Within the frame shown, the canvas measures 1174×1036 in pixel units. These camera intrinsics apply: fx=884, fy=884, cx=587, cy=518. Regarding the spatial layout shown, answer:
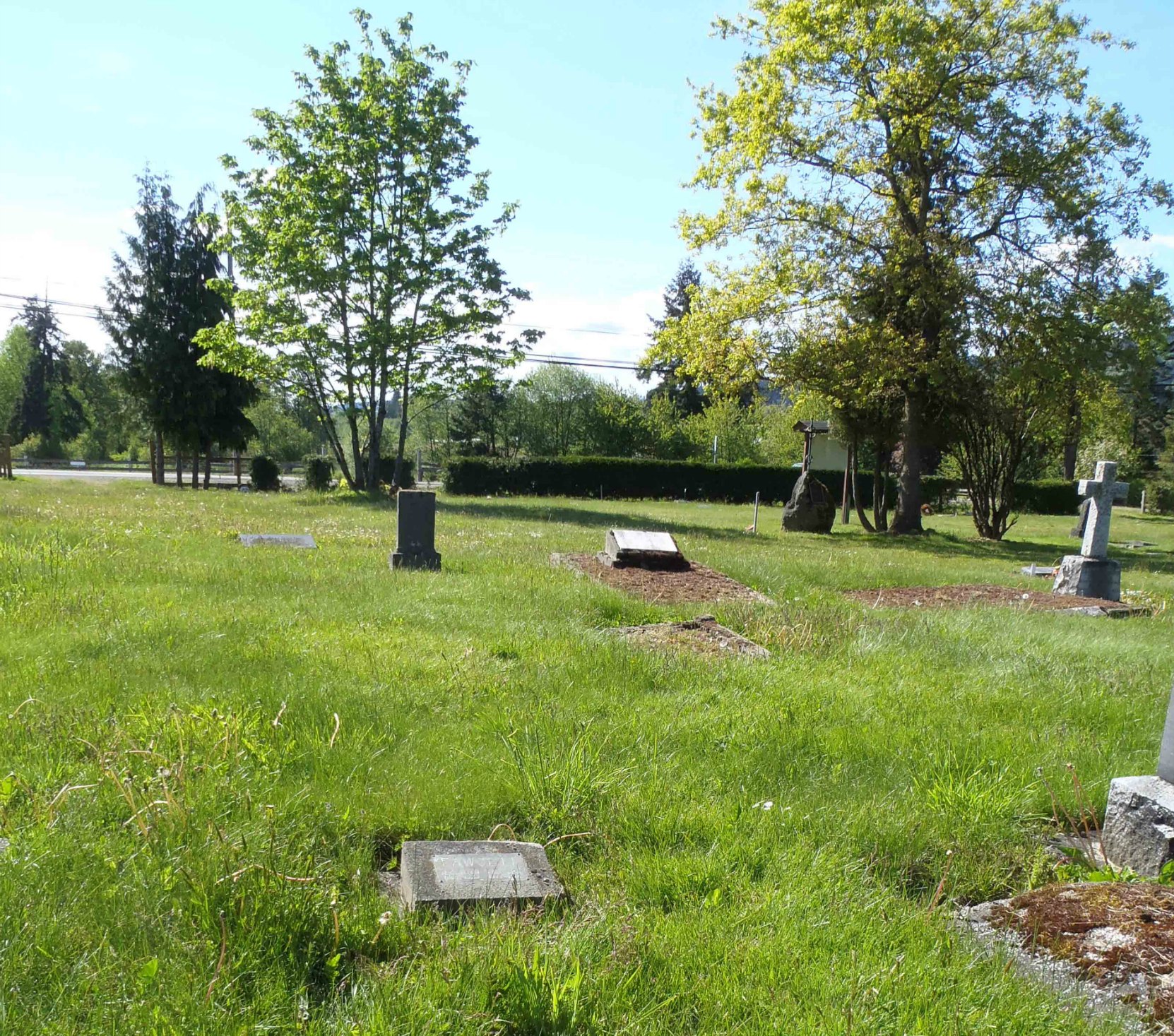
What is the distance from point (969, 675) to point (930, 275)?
15716 mm

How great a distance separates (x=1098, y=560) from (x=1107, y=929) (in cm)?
893

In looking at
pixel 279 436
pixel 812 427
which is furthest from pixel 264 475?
pixel 279 436

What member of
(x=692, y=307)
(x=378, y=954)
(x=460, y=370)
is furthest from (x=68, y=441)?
(x=378, y=954)

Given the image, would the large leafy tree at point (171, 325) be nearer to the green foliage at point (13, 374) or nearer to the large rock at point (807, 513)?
the large rock at point (807, 513)

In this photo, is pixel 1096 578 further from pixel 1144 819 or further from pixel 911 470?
pixel 911 470

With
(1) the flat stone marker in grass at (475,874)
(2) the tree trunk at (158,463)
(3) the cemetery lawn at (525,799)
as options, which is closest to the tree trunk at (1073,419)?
(3) the cemetery lawn at (525,799)

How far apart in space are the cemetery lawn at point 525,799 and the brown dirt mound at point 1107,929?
0.62 ft

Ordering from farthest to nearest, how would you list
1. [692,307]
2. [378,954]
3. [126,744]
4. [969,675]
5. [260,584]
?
[692,307] < [260,584] < [969,675] < [126,744] < [378,954]

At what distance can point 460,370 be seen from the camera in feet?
78.3

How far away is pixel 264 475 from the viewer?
31500 millimetres

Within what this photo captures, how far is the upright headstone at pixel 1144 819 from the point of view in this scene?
10.1 feet

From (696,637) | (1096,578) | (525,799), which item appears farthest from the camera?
(1096,578)

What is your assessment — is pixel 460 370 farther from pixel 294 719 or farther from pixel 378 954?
pixel 378 954

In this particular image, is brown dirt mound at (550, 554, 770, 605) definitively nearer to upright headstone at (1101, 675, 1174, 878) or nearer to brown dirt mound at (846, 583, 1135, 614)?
brown dirt mound at (846, 583, 1135, 614)
